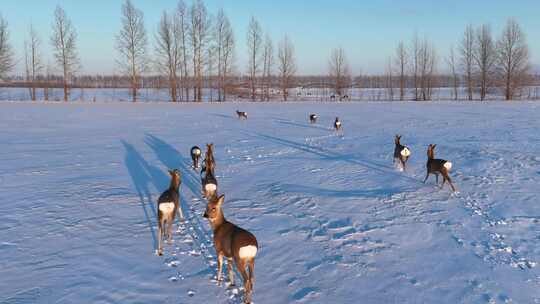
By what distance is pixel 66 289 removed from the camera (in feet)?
18.8

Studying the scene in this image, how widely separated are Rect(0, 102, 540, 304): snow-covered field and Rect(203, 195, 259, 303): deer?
1.23 feet

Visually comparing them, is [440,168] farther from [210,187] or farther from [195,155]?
[195,155]

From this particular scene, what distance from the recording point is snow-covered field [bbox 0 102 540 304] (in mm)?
5844

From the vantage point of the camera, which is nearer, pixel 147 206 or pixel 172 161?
pixel 147 206

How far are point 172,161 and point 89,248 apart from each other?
8.42 m

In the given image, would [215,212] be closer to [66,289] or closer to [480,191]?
[66,289]

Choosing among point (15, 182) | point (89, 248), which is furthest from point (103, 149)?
point (89, 248)

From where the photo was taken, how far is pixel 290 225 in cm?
849

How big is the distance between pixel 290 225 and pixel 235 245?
3.34m

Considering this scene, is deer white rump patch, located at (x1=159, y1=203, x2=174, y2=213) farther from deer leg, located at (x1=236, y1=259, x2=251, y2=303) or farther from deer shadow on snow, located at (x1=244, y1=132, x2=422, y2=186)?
deer shadow on snow, located at (x1=244, y1=132, x2=422, y2=186)

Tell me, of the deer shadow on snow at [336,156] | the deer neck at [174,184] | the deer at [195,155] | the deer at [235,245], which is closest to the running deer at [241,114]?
the deer shadow on snow at [336,156]

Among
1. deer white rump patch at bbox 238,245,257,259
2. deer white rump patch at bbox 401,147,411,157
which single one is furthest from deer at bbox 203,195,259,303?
deer white rump patch at bbox 401,147,411,157

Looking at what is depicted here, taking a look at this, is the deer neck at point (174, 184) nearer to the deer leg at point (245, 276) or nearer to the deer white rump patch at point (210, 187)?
the deer white rump patch at point (210, 187)

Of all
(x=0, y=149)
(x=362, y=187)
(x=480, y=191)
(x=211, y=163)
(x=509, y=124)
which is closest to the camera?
(x=480, y=191)
